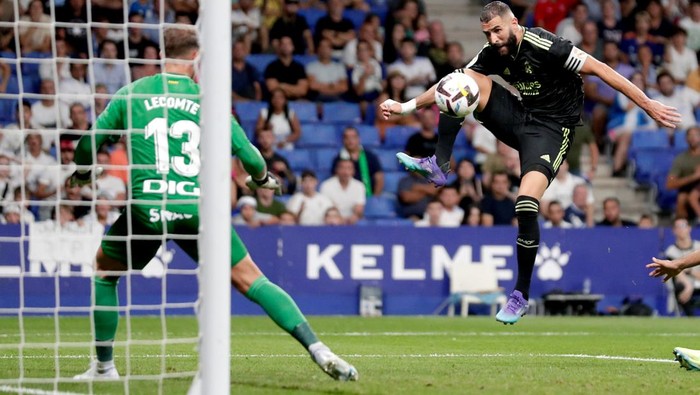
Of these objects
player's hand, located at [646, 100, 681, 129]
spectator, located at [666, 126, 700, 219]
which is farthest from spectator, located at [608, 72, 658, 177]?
player's hand, located at [646, 100, 681, 129]

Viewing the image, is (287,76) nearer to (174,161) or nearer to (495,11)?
(495,11)

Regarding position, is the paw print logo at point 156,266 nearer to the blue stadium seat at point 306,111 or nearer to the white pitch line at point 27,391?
the blue stadium seat at point 306,111

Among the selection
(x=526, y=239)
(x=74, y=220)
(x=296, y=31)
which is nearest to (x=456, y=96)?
(x=526, y=239)

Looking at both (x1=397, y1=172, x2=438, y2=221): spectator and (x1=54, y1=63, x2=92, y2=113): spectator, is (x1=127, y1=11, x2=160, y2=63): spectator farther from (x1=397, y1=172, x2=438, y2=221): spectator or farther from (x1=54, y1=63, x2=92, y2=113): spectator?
(x1=397, y1=172, x2=438, y2=221): spectator

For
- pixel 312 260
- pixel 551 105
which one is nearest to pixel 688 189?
pixel 312 260

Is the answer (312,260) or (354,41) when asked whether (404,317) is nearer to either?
(312,260)

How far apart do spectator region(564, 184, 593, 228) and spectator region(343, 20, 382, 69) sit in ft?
13.1

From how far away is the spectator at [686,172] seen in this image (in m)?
18.6

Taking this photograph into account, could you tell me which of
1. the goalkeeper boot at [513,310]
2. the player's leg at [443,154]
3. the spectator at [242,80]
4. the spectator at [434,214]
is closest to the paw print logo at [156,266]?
the spectator at [434,214]

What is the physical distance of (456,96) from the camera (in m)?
9.40

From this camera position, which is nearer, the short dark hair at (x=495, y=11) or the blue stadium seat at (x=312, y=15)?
the short dark hair at (x=495, y=11)

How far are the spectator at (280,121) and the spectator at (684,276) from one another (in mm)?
5690

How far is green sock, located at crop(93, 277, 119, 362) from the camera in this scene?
7.64 metres

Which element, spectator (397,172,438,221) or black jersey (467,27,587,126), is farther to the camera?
spectator (397,172,438,221)
